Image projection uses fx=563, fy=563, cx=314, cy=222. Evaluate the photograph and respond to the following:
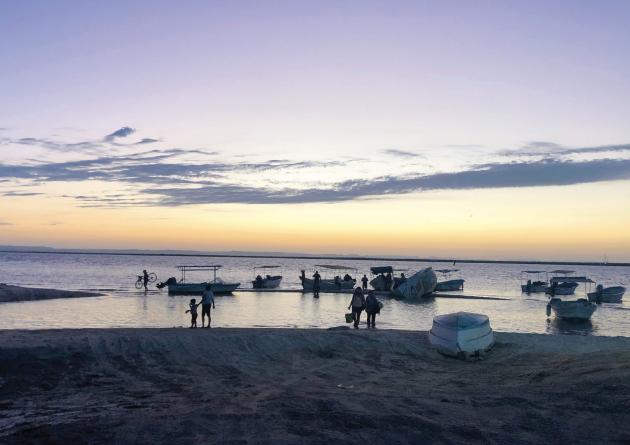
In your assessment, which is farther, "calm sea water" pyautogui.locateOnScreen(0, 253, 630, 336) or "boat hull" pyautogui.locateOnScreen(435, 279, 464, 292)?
"boat hull" pyautogui.locateOnScreen(435, 279, 464, 292)

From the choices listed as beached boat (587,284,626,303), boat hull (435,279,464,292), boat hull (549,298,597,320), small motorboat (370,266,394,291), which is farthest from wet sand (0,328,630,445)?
boat hull (435,279,464,292)

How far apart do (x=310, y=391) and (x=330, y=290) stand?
48671 mm

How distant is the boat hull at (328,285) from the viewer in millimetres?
60719

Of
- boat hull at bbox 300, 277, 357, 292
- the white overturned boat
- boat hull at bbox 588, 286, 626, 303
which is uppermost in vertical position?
the white overturned boat

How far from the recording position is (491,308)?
48.6 metres

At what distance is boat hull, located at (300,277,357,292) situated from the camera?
199 ft

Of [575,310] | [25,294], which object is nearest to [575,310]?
[575,310]

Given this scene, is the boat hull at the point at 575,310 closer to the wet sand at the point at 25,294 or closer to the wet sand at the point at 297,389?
the wet sand at the point at 297,389

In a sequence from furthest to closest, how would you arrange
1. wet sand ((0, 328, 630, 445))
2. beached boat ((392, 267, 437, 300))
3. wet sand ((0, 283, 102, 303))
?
beached boat ((392, 267, 437, 300)) → wet sand ((0, 283, 102, 303)) → wet sand ((0, 328, 630, 445))

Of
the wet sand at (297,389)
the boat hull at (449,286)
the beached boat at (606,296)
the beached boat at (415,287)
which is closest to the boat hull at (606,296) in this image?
the beached boat at (606,296)

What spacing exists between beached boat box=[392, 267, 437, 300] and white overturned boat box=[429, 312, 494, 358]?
3363cm

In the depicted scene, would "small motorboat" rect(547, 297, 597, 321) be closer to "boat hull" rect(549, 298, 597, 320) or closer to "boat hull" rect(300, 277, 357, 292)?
"boat hull" rect(549, 298, 597, 320)

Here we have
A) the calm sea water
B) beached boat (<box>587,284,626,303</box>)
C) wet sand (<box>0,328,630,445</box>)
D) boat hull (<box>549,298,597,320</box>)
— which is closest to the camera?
wet sand (<box>0,328,630,445</box>)

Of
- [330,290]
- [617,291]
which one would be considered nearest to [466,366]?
[330,290]
